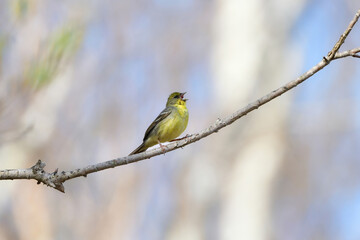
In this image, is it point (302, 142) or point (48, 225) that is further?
point (302, 142)

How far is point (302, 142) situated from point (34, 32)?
6.45 metres

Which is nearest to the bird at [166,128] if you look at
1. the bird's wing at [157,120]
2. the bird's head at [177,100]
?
the bird's wing at [157,120]

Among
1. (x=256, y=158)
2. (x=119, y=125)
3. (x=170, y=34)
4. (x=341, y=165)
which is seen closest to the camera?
(x=256, y=158)

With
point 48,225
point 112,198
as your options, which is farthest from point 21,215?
point 112,198

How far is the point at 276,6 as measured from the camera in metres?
7.66

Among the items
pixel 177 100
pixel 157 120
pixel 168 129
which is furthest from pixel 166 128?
pixel 177 100

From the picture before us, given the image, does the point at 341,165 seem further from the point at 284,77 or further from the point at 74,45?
the point at 74,45

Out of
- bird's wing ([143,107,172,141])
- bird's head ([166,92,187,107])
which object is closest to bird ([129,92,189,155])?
bird's wing ([143,107,172,141])

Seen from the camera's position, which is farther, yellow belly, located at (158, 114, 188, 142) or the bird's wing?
the bird's wing

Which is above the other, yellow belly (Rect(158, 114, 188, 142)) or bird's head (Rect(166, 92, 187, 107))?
bird's head (Rect(166, 92, 187, 107))

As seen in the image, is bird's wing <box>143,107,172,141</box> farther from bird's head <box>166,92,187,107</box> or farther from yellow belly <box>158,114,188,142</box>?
bird's head <box>166,92,187,107</box>

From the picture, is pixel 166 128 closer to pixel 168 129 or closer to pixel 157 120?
pixel 168 129

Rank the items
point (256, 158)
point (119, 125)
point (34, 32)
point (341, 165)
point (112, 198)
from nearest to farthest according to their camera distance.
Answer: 1. point (256, 158)
2. point (34, 32)
3. point (112, 198)
4. point (119, 125)
5. point (341, 165)

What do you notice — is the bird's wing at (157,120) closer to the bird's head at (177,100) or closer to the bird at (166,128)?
the bird at (166,128)
